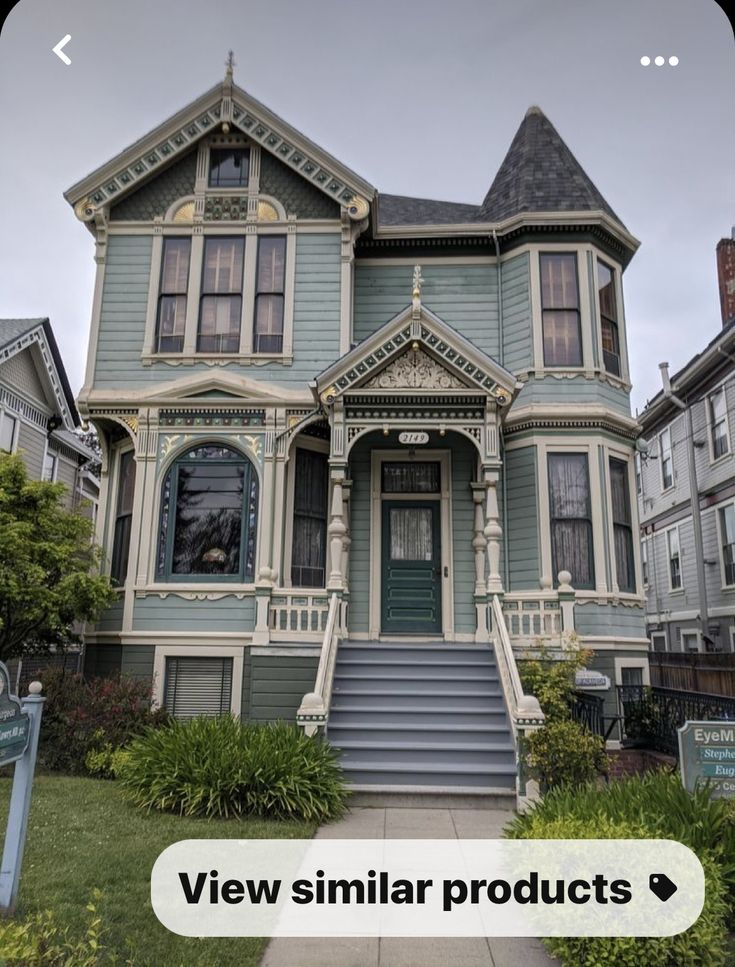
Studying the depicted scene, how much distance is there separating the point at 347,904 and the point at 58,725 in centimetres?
532

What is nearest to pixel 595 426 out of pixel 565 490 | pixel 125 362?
pixel 565 490

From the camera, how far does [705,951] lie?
4090 mm

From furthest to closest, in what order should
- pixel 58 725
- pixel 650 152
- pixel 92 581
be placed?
pixel 92 581
pixel 58 725
pixel 650 152

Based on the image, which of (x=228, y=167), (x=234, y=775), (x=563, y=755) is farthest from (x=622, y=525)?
(x=228, y=167)

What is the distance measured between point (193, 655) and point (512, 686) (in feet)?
15.9

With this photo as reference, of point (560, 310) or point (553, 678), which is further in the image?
point (560, 310)

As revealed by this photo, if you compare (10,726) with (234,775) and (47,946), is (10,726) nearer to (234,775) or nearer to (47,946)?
(47,946)

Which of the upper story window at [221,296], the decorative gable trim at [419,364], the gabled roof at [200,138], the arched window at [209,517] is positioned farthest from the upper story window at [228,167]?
the arched window at [209,517]

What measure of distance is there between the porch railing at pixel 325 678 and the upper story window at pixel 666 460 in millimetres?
14679

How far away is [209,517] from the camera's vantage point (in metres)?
11.9

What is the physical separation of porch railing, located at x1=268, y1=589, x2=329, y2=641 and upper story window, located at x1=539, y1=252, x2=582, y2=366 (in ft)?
18.3

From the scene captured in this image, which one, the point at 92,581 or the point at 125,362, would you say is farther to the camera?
the point at 125,362

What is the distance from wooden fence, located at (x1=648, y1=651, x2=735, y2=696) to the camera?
13723 mm

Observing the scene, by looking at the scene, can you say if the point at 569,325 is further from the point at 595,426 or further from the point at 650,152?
the point at 650,152
